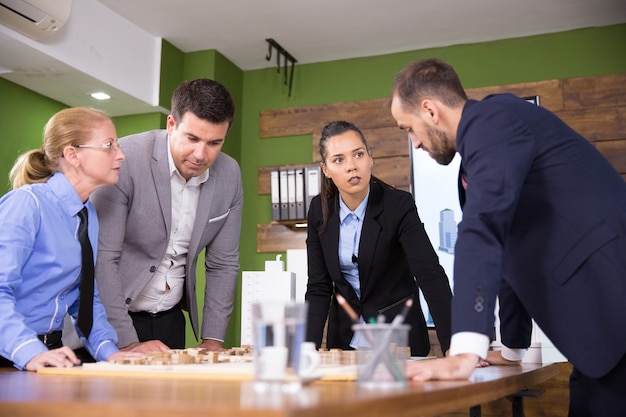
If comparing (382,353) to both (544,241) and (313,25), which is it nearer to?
(544,241)

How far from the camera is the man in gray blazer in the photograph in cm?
192

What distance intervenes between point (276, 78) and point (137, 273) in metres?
3.44

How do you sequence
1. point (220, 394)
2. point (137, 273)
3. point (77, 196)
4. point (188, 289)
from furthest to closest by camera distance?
point (188, 289) < point (137, 273) < point (77, 196) < point (220, 394)

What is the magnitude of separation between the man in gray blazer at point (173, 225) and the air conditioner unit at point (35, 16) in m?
1.75

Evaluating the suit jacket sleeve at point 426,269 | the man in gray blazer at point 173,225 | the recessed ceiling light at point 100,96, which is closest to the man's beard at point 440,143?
the suit jacket sleeve at point 426,269

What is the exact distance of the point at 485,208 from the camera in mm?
1182

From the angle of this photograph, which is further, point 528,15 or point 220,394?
point 528,15

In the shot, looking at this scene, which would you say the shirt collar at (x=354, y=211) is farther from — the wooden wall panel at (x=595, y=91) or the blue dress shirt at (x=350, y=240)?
the wooden wall panel at (x=595, y=91)

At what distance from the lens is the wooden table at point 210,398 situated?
68 centimetres

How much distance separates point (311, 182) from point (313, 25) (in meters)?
1.09

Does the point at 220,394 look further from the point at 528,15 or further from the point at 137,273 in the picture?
the point at 528,15

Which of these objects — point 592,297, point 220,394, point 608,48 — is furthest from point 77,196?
point 608,48

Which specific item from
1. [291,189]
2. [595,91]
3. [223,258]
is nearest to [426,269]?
[223,258]

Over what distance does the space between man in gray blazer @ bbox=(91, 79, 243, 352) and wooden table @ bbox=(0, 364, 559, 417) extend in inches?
33.3
